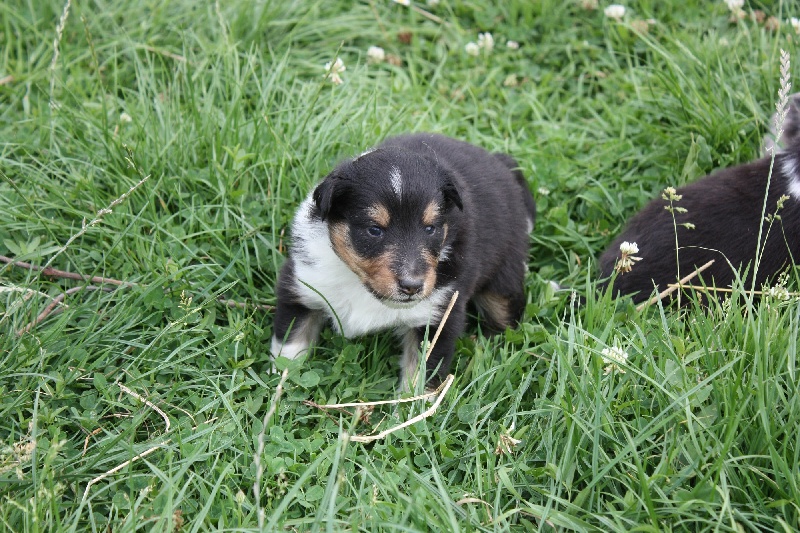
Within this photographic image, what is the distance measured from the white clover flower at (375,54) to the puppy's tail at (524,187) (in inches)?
52.6

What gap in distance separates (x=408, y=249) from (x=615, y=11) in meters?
3.45

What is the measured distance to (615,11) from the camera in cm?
616

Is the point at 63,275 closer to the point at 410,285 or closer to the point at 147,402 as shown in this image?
the point at 147,402

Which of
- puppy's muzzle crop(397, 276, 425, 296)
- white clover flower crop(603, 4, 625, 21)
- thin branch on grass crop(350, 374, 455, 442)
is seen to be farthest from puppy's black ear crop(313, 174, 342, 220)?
white clover flower crop(603, 4, 625, 21)

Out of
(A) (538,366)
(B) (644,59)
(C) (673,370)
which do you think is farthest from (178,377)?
(B) (644,59)

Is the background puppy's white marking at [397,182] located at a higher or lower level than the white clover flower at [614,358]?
higher

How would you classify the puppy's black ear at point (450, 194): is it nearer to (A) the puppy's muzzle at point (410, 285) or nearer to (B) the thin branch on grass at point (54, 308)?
(A) the puppy's muzzle at point (410, 285)

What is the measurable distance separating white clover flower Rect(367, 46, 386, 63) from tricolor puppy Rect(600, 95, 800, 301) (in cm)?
224

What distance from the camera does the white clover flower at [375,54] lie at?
19.2 ft

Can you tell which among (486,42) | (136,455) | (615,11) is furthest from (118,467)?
(615,11)

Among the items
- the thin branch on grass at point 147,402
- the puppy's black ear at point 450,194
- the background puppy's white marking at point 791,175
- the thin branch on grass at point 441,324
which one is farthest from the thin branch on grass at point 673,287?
the thin branch on grass at point 147,402

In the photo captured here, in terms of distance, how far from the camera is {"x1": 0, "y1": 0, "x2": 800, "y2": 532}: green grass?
315 centimetres

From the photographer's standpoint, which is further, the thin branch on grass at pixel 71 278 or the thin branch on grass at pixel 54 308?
the thin branch on grass at pixel 71 278

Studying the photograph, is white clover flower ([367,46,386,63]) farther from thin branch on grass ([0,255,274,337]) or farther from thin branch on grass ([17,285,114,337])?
thin branch on grass ([17,285,114,337])
